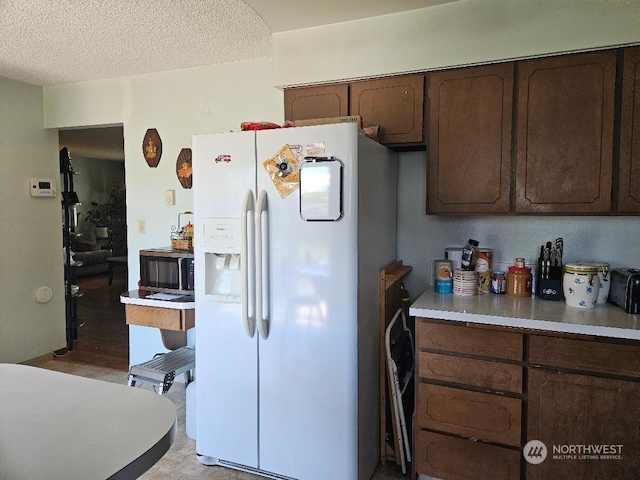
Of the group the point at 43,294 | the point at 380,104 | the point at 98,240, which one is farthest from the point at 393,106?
the point at 98,240

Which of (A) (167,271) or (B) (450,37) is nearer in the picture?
(B) (450,37)

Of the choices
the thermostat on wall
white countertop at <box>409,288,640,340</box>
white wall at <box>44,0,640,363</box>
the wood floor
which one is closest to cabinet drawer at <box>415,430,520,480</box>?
white countertop at <box>409,288,640,340</box>

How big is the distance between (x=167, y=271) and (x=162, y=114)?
4.31ft

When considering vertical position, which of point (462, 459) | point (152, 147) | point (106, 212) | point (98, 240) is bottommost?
point (462, 459)

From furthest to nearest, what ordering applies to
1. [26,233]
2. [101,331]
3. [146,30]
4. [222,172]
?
1. [101,331]
2. [26,233]
3. [146,30]
4. [222,172]

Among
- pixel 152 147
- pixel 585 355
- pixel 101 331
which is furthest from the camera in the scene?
pixel 101 331

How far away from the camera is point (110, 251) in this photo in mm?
8805

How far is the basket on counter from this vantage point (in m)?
2.85

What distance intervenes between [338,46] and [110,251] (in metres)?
7.92

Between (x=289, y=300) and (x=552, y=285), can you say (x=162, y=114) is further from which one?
(x=552, y=285)

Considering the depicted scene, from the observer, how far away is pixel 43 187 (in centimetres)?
372

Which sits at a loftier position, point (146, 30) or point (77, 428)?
point (146, 30)

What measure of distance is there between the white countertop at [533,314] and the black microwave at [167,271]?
4.63 ft

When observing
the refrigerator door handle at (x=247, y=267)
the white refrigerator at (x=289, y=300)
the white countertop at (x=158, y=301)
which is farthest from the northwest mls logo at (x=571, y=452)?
the white countertop at (x=158, y=301)
